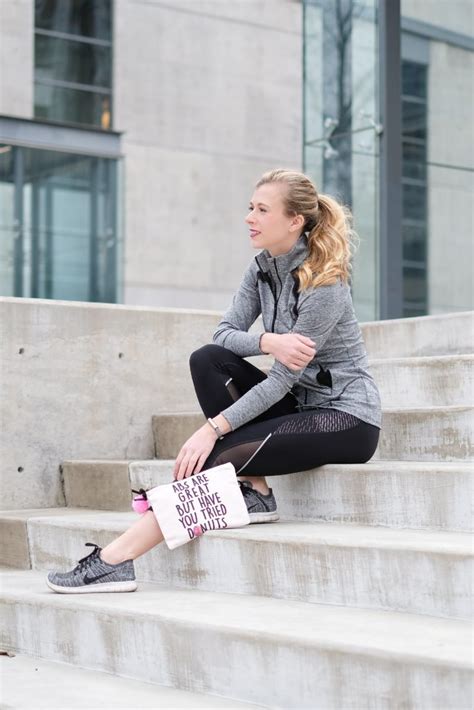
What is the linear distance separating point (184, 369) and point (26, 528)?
1.30 metres

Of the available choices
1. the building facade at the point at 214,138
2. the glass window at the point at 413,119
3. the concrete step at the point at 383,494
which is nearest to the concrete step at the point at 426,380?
the concrete step at the point at 383,494

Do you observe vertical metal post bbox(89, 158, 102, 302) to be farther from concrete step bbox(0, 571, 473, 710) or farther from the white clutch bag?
the white clutch bag

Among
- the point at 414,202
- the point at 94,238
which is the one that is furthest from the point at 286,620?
the point at 94,238

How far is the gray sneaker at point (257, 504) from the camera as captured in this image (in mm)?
3510

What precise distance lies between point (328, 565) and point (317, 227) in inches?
45.9

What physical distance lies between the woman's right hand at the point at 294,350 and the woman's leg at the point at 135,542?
0.62m

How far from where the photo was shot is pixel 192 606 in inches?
122

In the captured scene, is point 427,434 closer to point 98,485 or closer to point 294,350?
point 294,350

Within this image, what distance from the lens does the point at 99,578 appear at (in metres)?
3.35

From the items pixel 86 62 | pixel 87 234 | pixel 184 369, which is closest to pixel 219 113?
pixel 86 62

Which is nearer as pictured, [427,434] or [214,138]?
[427,434]

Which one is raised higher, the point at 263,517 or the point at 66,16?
the point at 66,16

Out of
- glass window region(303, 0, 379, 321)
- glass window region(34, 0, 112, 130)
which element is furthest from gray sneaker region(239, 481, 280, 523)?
glass window region(34, 0, 112, 130)

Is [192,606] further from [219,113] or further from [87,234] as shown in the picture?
[219,113]
